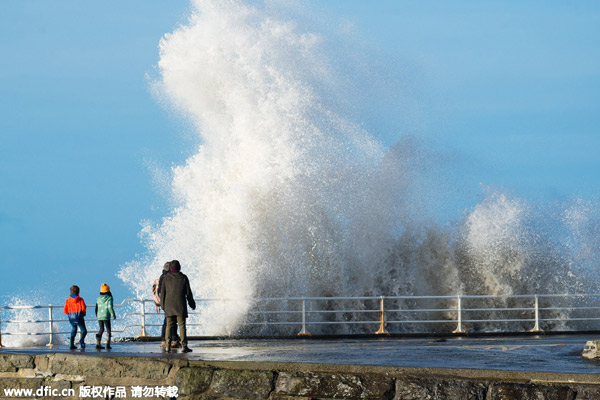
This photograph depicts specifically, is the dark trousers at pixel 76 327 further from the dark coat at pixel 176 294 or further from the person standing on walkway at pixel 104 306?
the dark coat at pixel 176 294

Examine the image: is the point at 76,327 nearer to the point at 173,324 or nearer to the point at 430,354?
the point at 173,324

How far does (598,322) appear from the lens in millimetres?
24344

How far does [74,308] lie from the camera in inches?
527

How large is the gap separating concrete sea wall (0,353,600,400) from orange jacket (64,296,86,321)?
7.81 feet

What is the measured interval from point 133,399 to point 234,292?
458 inches

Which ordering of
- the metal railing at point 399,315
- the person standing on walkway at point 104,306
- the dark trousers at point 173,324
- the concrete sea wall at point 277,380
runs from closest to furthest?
the concrete sea wall at point 277,380, the dark trousers at point 173,324, the person standing on walkway at point 104,306, the metal railing at point 399,315

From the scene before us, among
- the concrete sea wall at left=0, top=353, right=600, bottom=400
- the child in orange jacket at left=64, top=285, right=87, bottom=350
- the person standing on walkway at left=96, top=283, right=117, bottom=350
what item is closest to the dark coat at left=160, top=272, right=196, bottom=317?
the concrete sea wall at left=0, top=353, right=600, bottom=400

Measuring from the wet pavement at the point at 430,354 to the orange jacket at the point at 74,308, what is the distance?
0.80 m

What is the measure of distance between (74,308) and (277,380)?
583 cm

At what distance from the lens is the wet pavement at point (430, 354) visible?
9.48 meters

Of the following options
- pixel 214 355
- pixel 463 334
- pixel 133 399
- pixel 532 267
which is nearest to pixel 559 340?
pixel 463 334

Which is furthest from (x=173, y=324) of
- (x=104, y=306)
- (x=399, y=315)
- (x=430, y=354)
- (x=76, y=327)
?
(x=399, y=315)

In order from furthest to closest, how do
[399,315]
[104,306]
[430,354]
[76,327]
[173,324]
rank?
[399,315], [76,327], [104,306], [173,324], [430,354]

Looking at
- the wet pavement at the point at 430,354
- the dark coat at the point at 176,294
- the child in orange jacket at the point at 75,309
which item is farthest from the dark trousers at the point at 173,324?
the child in orange jacket at the point at 75,309
